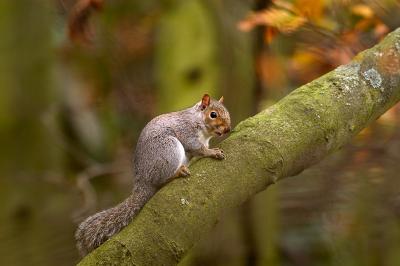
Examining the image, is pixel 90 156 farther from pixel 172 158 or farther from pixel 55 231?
pixel 172 158

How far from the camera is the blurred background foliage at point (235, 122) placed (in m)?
3.81

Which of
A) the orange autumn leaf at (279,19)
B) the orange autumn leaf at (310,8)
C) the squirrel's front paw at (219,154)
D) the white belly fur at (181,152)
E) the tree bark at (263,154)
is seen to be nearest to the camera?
the tree bark at (263,154)

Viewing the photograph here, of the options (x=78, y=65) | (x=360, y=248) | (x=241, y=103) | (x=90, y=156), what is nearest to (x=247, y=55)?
(x=241, y=103)

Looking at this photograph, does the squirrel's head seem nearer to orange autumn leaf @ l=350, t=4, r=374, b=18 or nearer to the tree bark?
the tree bark

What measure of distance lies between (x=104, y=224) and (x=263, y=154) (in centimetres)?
62

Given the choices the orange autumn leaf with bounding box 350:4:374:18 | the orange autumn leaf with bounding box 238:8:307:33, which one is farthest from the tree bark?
the orange autumn leaf with bounding box 350:4:374:18

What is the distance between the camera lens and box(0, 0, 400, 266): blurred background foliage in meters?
3.81

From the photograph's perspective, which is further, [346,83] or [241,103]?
[241,103]

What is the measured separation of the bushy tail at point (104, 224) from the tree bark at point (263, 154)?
0.43 meters

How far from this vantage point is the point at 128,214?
7.72ft

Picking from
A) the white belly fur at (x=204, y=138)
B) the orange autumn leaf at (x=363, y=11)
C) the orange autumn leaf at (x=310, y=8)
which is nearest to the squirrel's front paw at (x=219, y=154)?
the white belly fur at (x=204, y=138)

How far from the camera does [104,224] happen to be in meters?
2.35

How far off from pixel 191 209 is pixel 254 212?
2161mm

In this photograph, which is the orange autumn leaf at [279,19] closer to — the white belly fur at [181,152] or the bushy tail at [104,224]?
the white belly fur at [181,152]
